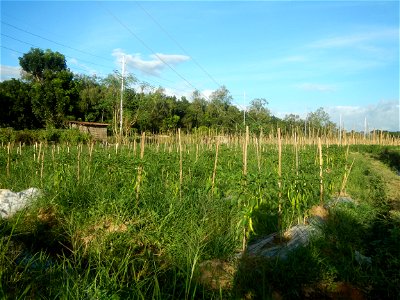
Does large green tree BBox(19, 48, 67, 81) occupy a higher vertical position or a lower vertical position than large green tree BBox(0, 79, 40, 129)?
higher

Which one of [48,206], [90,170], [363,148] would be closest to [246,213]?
[48,206]

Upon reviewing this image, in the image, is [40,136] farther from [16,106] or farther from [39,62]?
[39,62]

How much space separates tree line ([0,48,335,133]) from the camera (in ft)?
109

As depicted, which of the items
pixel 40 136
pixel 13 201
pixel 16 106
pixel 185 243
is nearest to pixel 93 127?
pixel 16 106

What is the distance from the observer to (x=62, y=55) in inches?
1957

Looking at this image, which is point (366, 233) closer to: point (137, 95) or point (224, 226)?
point (224, 226)

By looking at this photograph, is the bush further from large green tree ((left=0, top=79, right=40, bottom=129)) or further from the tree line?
large green tree ((left=0, top=79, right=40, bottom=129))

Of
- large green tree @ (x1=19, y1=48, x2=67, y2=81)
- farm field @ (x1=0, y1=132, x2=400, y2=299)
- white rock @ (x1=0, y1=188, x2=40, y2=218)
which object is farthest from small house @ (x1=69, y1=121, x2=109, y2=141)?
white rock @ (x1=0, y1=188, x2=40, y2=218)

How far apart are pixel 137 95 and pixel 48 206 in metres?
29.5

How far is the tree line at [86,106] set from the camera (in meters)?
33.1

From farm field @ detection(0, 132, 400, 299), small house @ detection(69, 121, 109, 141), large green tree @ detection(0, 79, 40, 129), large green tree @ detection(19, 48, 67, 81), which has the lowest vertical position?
farm field @ detection(0, 132, 400, 299)

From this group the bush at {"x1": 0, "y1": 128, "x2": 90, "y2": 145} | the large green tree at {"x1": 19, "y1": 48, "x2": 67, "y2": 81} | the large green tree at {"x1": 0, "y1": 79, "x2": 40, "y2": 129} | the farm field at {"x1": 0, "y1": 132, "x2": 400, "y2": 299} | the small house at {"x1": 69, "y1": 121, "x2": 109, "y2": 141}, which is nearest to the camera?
the farm field at {"x1": 0, "y1": 132, "x2": 400, "y2": 299}

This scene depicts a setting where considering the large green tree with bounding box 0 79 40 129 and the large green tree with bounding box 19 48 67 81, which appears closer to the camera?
the large green tree with bounding box 0 79 40 129

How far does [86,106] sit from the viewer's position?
136 feet
